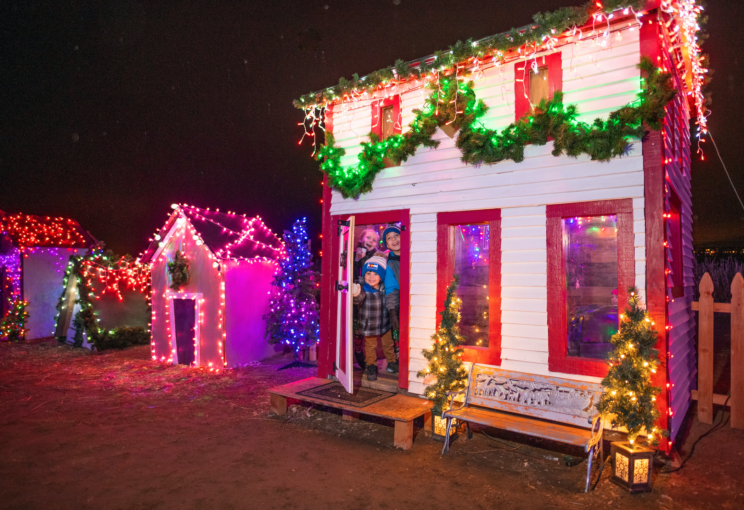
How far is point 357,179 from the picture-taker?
7.63 metres

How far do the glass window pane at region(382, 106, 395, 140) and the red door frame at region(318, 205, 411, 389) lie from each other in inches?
53.7

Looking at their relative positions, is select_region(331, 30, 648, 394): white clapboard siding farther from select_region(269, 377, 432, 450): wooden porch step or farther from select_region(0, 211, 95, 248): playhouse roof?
select_region(0, 211, 95, 248): playhouse roof

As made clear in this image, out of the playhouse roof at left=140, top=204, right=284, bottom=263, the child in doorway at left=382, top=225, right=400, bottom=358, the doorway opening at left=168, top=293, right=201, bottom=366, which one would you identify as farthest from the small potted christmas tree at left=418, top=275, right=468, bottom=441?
the doorway opening at left=168, top=293, right=201, bottom=366

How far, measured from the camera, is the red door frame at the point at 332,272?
720 cm

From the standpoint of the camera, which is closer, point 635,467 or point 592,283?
point 635,467

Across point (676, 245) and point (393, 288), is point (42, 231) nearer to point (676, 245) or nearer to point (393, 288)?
point (393, 288)

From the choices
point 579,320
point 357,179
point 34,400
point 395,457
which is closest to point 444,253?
point 357,179

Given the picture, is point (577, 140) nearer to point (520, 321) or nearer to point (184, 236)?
point (520, 321)

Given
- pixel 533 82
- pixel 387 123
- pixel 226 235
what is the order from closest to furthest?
pixel 533 82
pixel 387 123
pixel 226 235

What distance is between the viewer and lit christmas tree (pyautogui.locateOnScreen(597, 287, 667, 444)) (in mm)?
4719

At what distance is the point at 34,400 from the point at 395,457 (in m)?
6.75

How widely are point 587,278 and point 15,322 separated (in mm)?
17414

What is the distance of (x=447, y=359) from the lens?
20.1 ft

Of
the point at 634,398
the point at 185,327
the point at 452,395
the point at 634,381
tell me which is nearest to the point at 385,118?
the point at 452,395
